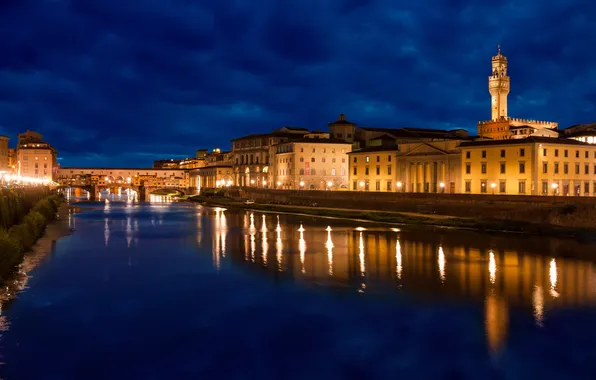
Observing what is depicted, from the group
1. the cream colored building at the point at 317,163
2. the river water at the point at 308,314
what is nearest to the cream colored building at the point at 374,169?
the cream colored building at the point at 317,163

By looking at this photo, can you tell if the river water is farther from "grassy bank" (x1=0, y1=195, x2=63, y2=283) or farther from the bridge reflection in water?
"grassy bank" (x1=0, y1=195, x2=63, y2=283)

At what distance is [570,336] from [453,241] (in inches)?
779

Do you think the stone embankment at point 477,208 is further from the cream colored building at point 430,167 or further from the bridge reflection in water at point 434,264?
the cream colored building at point 430,167

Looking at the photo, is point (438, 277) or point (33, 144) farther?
point (33, 144)

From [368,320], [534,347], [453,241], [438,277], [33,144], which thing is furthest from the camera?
[33,144]

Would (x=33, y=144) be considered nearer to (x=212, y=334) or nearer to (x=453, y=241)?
(x=453, y=241)

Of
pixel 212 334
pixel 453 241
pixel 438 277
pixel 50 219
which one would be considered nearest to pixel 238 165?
pixel 50 219

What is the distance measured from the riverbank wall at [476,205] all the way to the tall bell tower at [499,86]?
48.3 metres

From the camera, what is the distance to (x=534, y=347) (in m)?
14.6

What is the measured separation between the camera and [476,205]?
44469mm

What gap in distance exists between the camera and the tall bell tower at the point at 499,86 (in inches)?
3922

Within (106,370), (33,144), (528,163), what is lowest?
(106,370)

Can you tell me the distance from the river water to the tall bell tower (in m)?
72.0

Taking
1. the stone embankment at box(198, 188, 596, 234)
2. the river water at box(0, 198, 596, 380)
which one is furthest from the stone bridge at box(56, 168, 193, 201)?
the river water at box(0, 198, 596, 380)
